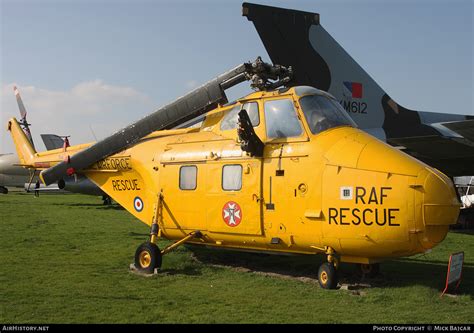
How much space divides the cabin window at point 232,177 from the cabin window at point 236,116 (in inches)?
32.2

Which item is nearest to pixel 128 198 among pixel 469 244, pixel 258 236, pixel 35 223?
pixel 258 236

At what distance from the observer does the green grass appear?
605 cm

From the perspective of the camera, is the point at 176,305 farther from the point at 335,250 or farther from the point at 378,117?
the point at 378,117

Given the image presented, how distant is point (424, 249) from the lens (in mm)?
6746

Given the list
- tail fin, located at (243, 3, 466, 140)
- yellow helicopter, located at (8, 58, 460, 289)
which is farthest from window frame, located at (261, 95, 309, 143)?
tail fin, located at (243, 3, 466, 140)

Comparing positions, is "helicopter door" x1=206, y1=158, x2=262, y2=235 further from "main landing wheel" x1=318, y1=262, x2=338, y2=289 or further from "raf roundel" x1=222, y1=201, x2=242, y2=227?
"main landing wheel" x1=318, y1=262, x2=338, y2=289

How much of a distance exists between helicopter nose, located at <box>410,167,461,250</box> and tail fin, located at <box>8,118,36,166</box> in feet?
55.8

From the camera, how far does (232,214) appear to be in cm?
816

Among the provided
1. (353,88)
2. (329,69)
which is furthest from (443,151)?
(329,69)

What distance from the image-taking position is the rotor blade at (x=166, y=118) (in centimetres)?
899

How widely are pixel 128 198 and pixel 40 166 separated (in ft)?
33.3

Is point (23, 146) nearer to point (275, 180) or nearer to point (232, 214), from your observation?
point (232, 214)

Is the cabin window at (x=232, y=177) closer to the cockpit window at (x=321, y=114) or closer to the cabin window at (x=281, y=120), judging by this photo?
the cabin window at (x=281, y=120)

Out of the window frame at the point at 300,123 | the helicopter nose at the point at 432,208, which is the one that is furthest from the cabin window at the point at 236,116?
the helicopter nose at the point at 432,208
